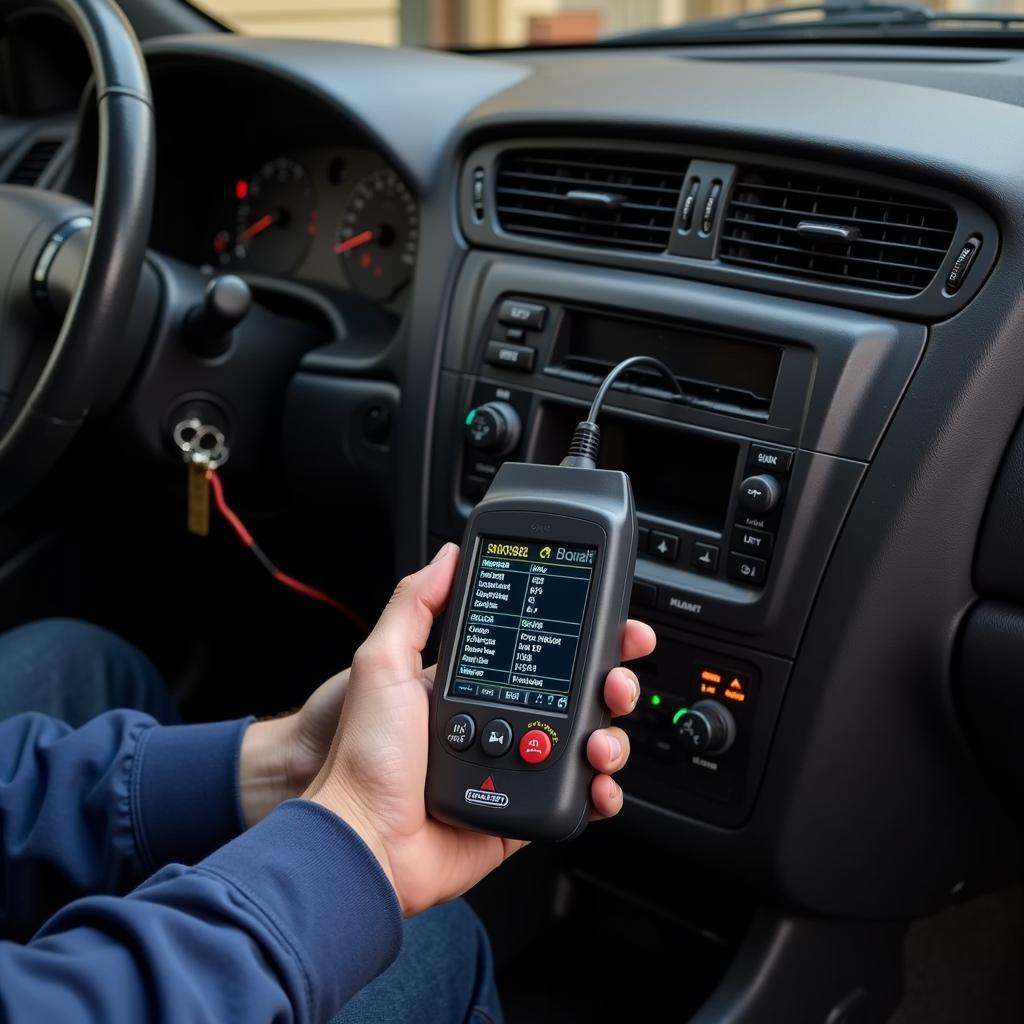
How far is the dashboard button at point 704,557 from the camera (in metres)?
1.10

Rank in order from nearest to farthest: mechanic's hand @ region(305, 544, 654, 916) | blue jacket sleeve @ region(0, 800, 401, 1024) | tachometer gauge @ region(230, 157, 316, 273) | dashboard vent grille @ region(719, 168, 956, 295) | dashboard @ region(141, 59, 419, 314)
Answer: blue jacket sleeve @ region(0, 800, 401, 1024), mechanic's hand @ region(305, 544, 654, 916), dashboard vent grille @ region(719, 168, 956, 295), dashboard @ region(141, 59, 419, 314), tachometer gauge @ region(230, 157, 316, 273)

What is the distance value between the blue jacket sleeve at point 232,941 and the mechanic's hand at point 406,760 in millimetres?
42

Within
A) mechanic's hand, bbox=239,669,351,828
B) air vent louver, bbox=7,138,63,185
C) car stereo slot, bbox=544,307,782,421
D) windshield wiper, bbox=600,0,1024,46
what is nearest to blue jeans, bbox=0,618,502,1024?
mechanic's hand, bbox=239,669,351,828

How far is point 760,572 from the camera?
3.52ft

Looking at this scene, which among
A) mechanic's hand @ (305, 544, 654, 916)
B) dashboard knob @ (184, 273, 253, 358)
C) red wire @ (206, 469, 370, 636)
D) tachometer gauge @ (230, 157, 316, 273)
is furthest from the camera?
tachometer gauge @ (230, 157, 316, 273)

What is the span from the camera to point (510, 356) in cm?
125

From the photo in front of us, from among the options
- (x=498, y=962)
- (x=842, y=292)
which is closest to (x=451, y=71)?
(x=842, y=292)

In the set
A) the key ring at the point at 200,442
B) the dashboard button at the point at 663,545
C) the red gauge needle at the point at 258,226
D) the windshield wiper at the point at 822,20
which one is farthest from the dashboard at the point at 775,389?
the red gauge needle at the point at 258,226

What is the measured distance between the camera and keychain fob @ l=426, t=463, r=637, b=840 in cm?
83

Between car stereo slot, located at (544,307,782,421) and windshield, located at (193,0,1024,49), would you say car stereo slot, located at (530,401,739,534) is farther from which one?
windshield, located at (193,0,1024,49)

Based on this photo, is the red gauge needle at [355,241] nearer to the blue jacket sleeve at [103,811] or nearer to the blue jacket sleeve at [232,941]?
the blue jacket sleeve at [103,811]

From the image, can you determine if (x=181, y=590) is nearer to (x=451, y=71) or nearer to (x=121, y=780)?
(x=451, y=71)

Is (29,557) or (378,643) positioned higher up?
(378,643)

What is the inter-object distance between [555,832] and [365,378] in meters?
0.79
